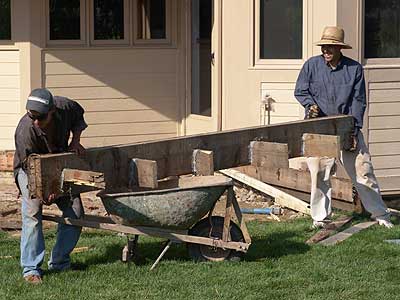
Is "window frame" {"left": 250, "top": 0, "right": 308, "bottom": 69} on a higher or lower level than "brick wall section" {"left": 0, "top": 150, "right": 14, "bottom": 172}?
higher

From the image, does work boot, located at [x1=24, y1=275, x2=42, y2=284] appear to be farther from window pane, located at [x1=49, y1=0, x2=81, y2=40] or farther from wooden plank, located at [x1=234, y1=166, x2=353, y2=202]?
window pane, located at [x1=49, y1=0, x2=81, y2=40]

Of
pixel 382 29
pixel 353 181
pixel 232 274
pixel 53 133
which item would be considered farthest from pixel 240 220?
pixel 382 29

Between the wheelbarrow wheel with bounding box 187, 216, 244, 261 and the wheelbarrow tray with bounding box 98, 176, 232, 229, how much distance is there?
212mm

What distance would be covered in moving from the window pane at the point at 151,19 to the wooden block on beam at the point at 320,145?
4.93m

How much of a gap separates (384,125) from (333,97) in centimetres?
185

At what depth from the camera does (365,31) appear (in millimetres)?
11164

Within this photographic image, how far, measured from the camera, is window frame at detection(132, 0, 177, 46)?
1337 centimetres

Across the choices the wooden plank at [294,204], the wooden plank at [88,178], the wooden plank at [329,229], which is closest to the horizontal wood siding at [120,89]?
the wooden plank at [294,204]

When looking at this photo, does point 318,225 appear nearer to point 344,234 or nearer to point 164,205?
point 344,234

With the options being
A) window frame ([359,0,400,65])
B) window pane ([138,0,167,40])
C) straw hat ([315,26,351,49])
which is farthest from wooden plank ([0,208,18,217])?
window frame ([359,0,400,65])

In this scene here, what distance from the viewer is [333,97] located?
967cm

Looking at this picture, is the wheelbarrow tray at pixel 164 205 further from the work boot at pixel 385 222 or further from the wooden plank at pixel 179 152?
the work boot at pixel 385 222

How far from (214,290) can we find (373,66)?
453cm

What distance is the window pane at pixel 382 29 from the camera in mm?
11195
